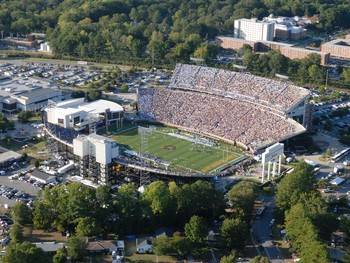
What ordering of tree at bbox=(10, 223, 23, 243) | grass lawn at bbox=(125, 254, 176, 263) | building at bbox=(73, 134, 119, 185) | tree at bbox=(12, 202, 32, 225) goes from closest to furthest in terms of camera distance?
grass lawn at bbox=(125, 254, 176, 263), tree at bbox=(10, 223, 23, 243), tree at bbox=(12, 202, 32, 225), building at bbox=(73, 134, 119, 185)

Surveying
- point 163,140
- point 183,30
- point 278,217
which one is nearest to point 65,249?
point 278,217

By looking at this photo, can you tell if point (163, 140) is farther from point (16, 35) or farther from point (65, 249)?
point (16, 35)

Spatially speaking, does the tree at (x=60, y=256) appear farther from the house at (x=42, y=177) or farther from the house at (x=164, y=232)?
the house at (x=42, y=177)

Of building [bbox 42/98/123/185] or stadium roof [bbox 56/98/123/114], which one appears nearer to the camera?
building [bbox 42/98/123/185]

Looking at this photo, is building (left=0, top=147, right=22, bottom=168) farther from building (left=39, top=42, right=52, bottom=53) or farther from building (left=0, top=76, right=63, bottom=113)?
building (left=39, top=42, right=52, bottom=53)

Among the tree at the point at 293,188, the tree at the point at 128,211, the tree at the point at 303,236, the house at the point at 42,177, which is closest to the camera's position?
the tree at the point at 303,236

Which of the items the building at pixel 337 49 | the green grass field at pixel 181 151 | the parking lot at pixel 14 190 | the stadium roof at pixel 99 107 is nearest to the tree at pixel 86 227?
the parking lot at pixel 14 190

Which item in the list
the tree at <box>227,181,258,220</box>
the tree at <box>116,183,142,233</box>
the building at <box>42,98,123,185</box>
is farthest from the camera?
the building at <box>42,98,123,185</box>

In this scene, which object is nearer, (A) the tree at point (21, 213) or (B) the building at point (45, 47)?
(A) the tree at point (21, 213)

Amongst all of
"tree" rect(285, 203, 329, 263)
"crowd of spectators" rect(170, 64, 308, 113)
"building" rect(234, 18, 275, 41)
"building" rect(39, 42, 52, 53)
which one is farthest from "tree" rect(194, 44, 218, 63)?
"tree" rect(285, 203, 329, 263)
